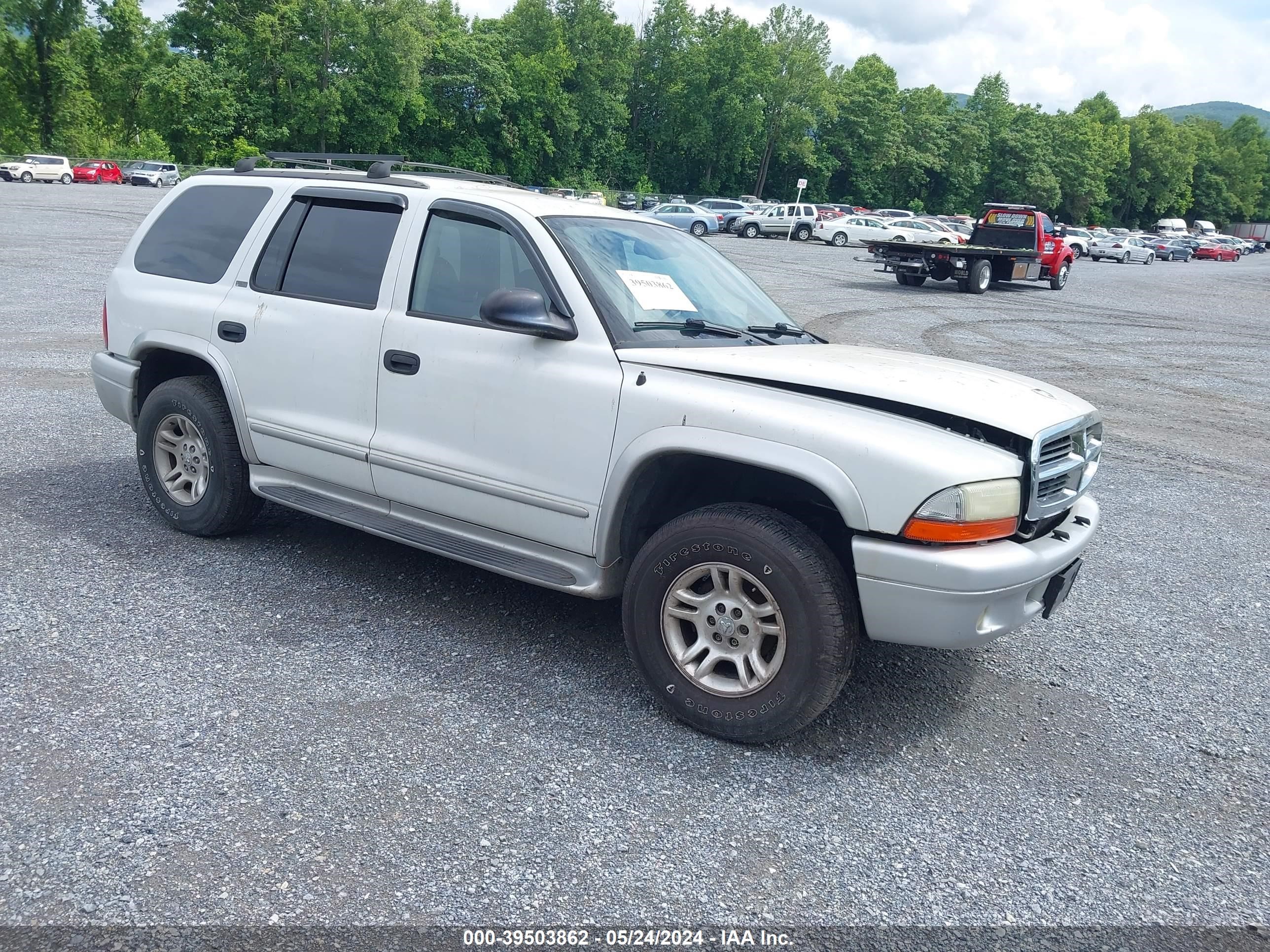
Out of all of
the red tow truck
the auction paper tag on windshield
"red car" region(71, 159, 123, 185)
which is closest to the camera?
the auction paper tag on windshield

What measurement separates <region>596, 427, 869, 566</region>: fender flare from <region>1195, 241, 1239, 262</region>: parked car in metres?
74.6

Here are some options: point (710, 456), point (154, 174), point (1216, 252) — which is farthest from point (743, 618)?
point (1216, 252)

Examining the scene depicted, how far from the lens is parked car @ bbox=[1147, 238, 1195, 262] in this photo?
61344 millimetres

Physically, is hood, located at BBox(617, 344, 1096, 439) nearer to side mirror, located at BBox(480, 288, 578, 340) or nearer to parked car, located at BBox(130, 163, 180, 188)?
side mirror, located at BBox(480, 288, 578, 340)

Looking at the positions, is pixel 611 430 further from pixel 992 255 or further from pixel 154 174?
pixel 154 174

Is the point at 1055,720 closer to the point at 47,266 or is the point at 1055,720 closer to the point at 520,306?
the point at 520,306

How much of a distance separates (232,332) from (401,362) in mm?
1107

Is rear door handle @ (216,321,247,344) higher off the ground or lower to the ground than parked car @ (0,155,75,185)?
lower

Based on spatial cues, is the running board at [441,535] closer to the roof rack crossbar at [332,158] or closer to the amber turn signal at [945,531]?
the amber turn signal at [945,531]

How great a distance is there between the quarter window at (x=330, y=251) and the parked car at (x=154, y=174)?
6042 cm

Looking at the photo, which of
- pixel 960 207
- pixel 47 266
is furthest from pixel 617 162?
pixel 47 266

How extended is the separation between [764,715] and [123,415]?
12.6 ft

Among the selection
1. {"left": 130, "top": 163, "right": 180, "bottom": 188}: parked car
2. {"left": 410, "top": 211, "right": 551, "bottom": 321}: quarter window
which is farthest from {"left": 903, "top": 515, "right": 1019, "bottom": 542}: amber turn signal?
{"left": 130, "top": 163, "right": 180, "bottom": 188}: parked car

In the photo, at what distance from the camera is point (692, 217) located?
47.7 metres
